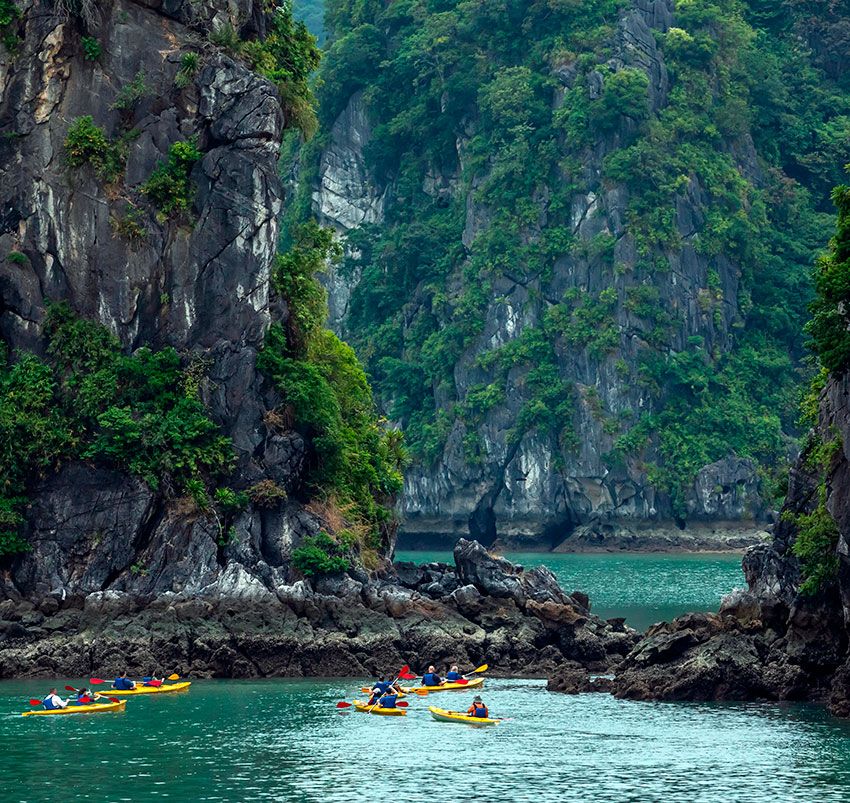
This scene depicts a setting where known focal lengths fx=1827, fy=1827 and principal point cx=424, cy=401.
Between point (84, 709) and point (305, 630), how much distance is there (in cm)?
950

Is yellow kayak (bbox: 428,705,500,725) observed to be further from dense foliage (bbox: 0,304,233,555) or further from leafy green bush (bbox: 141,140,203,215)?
leafy green bush (bbox: 141,140,203,215)

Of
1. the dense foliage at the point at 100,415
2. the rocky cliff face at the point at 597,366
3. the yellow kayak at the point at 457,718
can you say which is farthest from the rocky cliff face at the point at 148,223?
the rocky cliff face at the point at 597,366

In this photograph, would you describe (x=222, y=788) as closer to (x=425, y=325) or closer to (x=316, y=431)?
(x=316, y=431)

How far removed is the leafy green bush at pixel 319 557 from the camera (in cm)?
5647

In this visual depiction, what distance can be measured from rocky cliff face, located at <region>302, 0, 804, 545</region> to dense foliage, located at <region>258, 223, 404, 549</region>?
55.6 meters

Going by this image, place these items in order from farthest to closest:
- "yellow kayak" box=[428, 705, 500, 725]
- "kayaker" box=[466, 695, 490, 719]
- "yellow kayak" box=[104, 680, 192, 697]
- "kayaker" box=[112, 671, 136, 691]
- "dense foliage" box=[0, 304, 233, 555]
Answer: "dense foliage" box=[0, 304, 233, 555]
"yellow kayak" box=[104, 680, 192, 697]
"kayaker" box=[112, 671, 136, 691]
"kayaker" box=[466, 695, 490, 719]
"yellow kayak" box=[428, 705, 500, 725]

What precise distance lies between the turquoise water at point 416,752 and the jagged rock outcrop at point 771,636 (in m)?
0.96

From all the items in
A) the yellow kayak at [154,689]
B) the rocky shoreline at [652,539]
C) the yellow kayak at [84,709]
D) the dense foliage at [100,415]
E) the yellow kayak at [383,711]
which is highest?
the dense foliage at [100,415]

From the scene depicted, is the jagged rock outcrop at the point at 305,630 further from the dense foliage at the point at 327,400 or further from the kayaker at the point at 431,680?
the dense foliage at the point at 327,400

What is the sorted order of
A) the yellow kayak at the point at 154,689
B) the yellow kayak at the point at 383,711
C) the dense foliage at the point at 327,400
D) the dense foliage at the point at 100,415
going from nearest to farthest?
1. the yellow kayak at the point at 383,711
2. the yellow kayak at the point at 154,689
3. the dense foliage at the point at 100,415
4. the dense foliage at the point at 327,400

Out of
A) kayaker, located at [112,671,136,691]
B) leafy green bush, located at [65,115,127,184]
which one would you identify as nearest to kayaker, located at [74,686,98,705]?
kayaker, located at [112,671,136,691]

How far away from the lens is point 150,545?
55.9 meters

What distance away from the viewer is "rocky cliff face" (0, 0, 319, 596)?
5812 cm

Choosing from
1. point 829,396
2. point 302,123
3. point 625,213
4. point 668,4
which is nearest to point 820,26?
point 668,4
